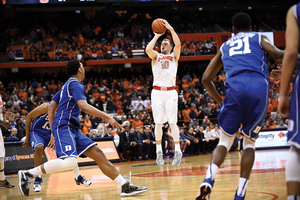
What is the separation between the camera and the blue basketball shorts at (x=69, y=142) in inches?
198

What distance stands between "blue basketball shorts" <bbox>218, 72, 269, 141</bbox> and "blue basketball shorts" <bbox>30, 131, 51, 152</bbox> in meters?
4.40

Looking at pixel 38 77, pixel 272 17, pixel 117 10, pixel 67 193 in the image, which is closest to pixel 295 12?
pixel 67 193

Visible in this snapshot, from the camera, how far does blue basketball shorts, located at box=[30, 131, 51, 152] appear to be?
22.1ft

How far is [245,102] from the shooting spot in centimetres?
359

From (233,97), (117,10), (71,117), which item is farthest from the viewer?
(117,10)

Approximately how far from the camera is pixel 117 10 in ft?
101

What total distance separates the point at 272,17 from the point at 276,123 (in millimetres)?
18634

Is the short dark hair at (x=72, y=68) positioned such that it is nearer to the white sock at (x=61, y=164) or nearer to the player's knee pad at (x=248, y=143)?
the white sock at (x=61, y=164)

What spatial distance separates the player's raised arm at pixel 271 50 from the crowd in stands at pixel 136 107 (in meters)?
10.5

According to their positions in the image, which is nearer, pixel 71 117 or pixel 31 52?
pixel 71 117

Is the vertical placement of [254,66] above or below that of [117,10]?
below

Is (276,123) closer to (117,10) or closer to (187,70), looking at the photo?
(187,70)

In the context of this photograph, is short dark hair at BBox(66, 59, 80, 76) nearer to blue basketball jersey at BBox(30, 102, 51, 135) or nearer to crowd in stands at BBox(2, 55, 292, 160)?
blue basketball jersey at BBox(30, 102, 51, 135)

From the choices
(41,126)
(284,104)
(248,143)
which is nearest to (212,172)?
(248,143)
